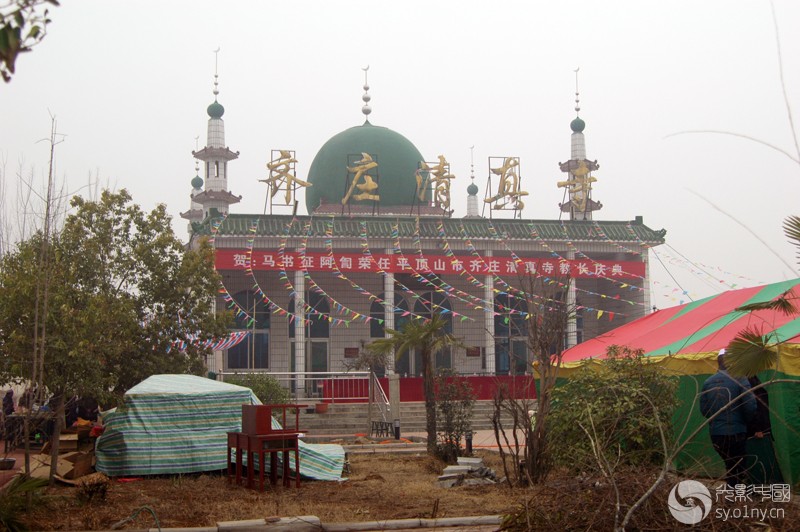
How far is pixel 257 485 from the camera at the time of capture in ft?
38.6

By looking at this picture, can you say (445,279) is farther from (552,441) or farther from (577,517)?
(577,517)

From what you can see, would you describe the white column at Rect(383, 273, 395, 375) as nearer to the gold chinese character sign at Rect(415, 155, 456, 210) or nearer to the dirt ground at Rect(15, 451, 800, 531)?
the gold chinese character sign at Rect(415, 155, 456, 210)

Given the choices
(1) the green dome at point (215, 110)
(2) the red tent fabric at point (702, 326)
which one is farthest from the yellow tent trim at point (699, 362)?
(1) the green dome at point (215, 110)

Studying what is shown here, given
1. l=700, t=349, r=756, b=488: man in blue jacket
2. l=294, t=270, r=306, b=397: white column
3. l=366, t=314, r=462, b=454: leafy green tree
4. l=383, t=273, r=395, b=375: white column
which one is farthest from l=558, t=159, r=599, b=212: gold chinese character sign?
l=700, t=349, r=756, b=488: man in blue jacket

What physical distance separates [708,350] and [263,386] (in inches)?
499

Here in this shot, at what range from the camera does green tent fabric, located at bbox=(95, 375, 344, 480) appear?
12609mm

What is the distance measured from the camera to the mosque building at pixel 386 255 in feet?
98.3

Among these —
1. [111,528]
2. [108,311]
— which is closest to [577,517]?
[111,528]

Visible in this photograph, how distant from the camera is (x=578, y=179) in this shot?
3381cm

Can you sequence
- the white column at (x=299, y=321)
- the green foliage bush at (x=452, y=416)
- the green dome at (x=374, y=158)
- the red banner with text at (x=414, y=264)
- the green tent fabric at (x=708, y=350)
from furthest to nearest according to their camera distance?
the green dome at (x=374, y=158) < the white column at (x=299, y=321) < the red banner with text at (x=414, y=264) < the green foliage bush at (x=452, y=416) < the green tent fabric at (x=708, y=350)

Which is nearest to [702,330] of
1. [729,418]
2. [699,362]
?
[699,362]

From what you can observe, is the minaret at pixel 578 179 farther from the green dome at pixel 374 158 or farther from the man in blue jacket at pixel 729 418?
the man in blue jacket at pixel 729 418

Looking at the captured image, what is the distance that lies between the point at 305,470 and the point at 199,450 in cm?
164

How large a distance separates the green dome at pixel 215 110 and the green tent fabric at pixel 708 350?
22.2 m
